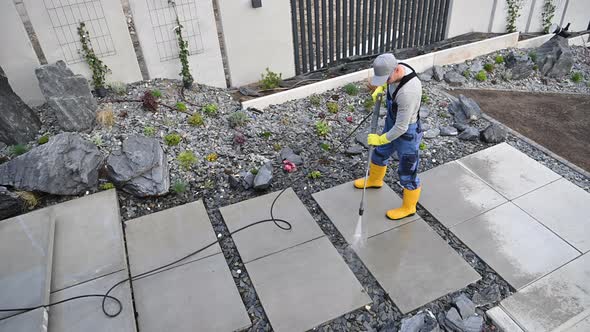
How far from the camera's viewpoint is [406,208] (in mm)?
4492

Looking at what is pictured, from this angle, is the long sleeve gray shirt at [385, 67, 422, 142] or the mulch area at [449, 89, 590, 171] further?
the mulch area at [449, 89, 590, 171]

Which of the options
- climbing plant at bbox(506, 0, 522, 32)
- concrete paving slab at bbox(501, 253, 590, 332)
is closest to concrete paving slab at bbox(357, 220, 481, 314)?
concrete paving slab at bbox(501, 253, 590, 332)

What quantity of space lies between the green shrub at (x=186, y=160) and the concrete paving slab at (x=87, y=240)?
A: 88cm

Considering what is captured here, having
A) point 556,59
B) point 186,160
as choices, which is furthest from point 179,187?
point 556,59

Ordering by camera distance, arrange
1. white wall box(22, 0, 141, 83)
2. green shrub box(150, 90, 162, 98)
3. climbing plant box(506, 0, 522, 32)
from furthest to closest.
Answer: climbing plant box(506, 0, 522, 32)
green shrub box(150, 90, 162, 98)
white wall box(22, 0, 141, 83)

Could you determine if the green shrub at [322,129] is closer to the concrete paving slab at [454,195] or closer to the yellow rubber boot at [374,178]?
the yellow rubber boot at [374,178]

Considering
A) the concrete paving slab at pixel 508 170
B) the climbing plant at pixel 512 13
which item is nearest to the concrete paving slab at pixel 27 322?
the concrete paving slab at pixel 508 170

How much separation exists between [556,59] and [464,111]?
3337 millimetres

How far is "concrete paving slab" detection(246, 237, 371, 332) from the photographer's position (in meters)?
3.56

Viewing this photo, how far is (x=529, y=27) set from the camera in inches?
372

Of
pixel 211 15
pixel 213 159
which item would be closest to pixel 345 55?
pixel 211 15

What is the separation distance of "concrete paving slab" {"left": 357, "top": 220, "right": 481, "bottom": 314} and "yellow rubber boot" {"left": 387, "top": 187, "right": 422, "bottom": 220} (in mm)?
133

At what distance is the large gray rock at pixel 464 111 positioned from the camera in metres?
6.28

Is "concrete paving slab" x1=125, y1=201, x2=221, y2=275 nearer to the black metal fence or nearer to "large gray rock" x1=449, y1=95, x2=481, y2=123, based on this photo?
the black metal fence
